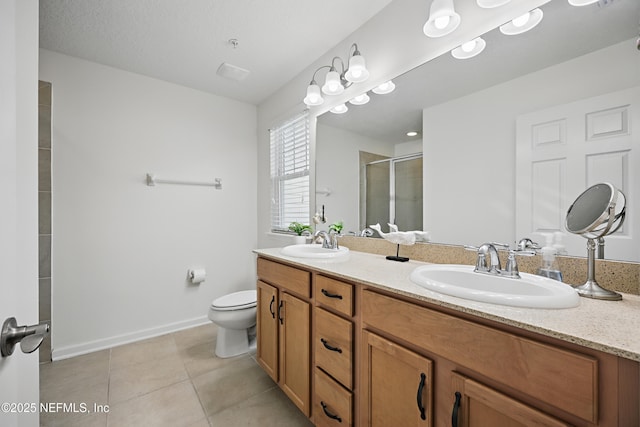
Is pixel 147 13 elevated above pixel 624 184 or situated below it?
above

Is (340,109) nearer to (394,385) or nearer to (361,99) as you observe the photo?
(361,99)

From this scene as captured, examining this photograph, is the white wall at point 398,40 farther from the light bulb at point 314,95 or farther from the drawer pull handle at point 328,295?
the drawer pull handle at point 328,295

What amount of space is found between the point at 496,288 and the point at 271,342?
1.27 m

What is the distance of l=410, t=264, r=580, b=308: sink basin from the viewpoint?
0.71 meters

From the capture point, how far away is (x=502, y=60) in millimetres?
1176

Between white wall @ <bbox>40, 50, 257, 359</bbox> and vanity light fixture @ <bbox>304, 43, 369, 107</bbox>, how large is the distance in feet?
4.50

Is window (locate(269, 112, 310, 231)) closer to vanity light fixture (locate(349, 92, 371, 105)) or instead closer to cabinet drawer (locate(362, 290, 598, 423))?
vanity light fixture (locate(349, 92, 371, 105))

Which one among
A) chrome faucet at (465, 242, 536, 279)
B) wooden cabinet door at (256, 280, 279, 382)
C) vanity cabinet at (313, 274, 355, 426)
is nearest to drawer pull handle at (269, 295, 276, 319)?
wooden cabinet door at (256, 280, 279, 382)

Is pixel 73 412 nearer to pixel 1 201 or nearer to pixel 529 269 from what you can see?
pixel 1 201

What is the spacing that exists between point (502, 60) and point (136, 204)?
9.28 ft

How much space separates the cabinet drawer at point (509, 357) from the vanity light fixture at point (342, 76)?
137cm

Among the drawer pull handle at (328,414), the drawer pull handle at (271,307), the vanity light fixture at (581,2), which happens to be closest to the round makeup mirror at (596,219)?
the vanity light fixture at (581,2)

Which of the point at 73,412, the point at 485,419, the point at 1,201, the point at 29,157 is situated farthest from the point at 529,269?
the point at 73,412

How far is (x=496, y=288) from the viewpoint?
3.20 ft
